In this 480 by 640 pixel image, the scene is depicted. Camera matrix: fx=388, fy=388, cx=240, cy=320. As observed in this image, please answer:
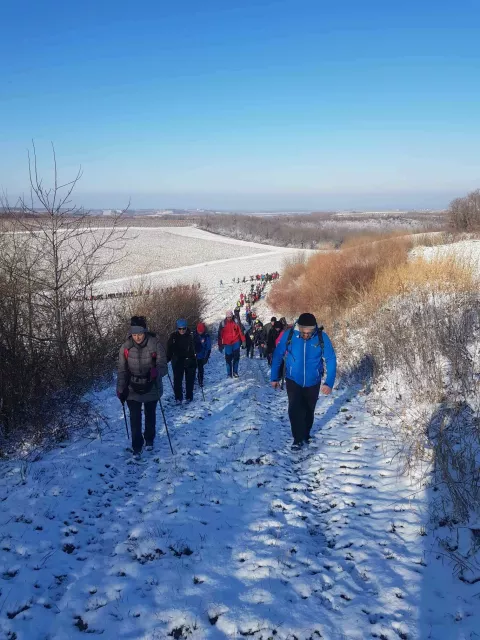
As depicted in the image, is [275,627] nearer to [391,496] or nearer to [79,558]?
[79,558]

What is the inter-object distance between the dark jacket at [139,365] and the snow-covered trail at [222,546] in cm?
109

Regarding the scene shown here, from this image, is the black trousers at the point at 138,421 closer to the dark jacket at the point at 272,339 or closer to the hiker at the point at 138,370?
the hiker at the point at 138,370

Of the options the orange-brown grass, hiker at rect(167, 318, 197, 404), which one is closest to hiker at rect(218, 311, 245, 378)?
hiker at rect(167, 318, 197, 404)

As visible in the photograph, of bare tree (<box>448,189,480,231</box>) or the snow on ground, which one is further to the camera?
the snow on ground

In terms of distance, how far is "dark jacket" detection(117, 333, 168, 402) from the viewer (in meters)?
5.79

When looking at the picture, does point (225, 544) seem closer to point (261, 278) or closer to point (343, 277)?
point (343, 277)

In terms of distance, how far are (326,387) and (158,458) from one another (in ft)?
9.04

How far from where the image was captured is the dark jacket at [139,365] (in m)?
5.79

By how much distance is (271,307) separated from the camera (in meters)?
33.4

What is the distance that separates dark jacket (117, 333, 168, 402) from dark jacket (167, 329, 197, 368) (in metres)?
2.44

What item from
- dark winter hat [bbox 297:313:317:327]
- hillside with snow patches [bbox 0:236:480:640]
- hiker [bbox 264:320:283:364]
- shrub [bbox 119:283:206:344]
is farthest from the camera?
shrub [bbox 119:283:206:344]

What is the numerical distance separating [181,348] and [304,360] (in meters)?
3.59

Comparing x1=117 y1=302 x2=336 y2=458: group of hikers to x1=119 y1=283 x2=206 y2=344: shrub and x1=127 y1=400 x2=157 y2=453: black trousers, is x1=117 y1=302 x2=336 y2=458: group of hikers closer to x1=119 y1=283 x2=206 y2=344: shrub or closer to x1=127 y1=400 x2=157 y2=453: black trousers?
x1=127 y1=400 x2=157 y2=453: black trousers

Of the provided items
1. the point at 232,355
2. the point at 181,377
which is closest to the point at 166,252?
the point at 232,355
